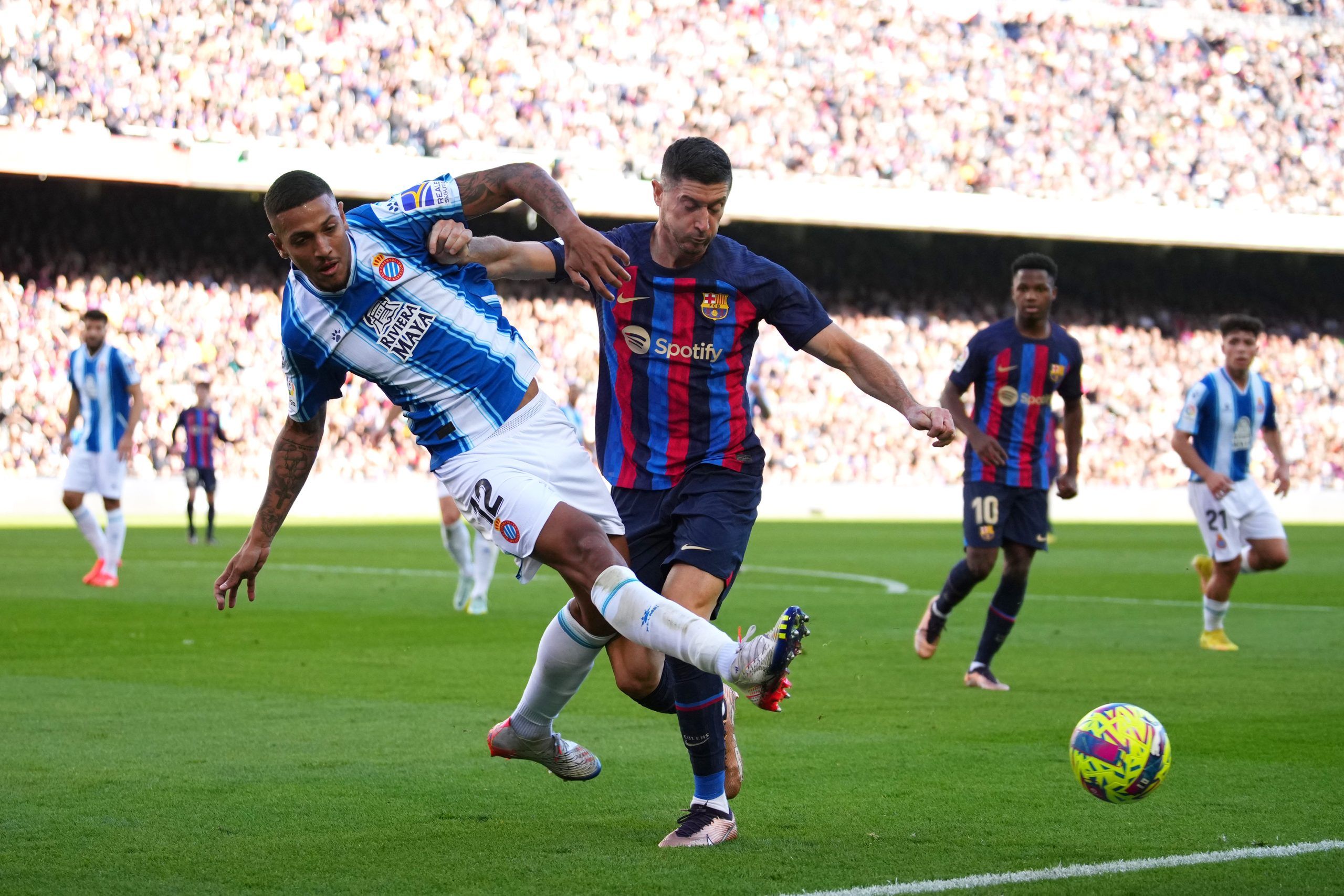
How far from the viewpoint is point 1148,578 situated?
16.0 metres

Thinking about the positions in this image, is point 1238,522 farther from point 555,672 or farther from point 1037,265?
point 555,672

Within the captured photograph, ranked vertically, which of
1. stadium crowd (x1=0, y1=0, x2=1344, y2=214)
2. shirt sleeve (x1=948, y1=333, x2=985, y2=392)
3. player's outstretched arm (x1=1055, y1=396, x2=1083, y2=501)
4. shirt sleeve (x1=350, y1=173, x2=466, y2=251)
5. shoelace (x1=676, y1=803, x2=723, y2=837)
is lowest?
shoelace (x1=676, y1=803, x2=723, y2=837)

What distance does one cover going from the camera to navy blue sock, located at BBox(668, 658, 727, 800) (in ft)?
15.3

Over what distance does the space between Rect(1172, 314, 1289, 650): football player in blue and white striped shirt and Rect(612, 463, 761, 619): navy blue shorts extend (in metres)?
5.86

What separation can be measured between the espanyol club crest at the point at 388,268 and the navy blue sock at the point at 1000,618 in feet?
14.9

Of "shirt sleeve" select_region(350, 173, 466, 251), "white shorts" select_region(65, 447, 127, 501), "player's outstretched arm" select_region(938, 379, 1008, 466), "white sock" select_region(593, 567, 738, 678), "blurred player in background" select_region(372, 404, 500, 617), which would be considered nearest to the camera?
"white sock" select_region(593, 567, 738, 678)

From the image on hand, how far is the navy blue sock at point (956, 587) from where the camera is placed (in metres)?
8.58

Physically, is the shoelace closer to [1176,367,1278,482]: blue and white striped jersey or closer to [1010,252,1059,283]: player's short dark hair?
[1010,252,1059,283]: player's short dark hair

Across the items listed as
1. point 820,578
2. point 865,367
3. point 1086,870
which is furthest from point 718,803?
point 820,578

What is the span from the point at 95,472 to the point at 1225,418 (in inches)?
360

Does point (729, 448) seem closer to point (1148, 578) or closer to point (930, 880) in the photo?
point (930, 880)

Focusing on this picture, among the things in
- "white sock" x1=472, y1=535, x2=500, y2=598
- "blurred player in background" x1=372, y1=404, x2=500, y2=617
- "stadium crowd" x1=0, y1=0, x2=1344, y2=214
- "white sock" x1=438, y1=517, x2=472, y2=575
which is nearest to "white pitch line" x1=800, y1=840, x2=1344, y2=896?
"blurred player in background" x1=372, y1=404, x2=500, y2=617

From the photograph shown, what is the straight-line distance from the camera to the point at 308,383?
4.79 m

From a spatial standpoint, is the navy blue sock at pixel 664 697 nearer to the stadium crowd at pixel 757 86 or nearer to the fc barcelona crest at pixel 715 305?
the fc barcelona crest at pixel 715 305
